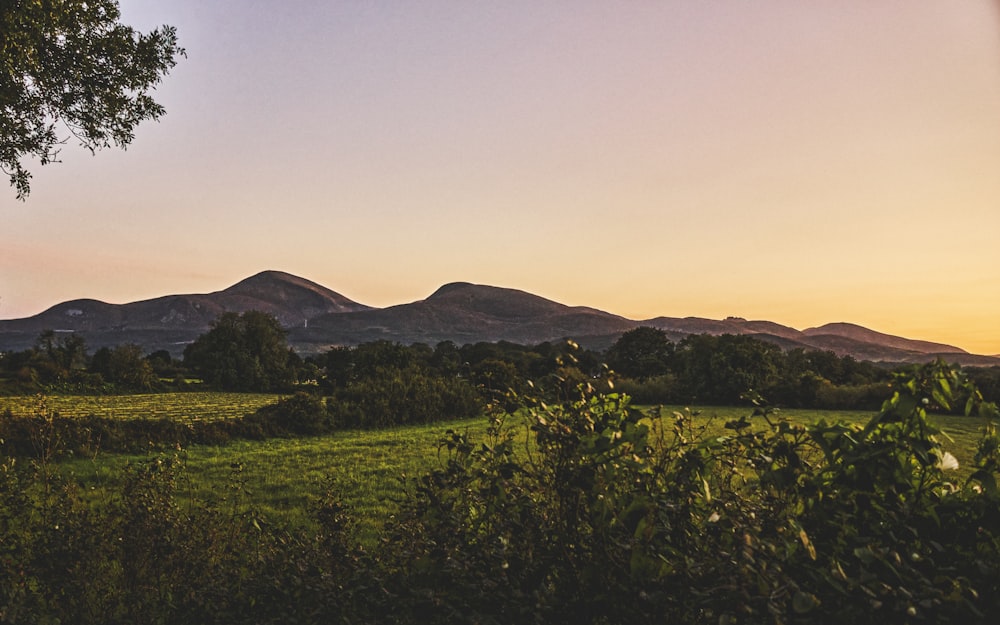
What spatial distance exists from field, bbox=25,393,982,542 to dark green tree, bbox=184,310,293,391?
41.0 meters

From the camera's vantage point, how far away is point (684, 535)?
9.00 feet

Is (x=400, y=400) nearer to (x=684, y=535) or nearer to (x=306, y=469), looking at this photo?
(x=306, y=469)

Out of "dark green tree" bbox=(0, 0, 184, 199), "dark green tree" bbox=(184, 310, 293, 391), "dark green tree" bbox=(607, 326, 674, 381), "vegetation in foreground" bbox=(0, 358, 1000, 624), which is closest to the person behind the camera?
"vegetation in foreground" bbox=(0, 358, 1000, 624)

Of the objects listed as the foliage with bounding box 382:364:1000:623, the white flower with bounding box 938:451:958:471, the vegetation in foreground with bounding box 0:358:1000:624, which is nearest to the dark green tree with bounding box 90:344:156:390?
the vegetation in foreground with bounding box 0:358:1000:624

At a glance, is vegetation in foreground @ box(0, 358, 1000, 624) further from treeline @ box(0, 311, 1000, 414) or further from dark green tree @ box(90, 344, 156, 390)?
dark green tree @ box(90, 344, 156, 390)

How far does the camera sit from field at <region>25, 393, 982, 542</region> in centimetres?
1048

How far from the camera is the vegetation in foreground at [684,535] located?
2213 mm

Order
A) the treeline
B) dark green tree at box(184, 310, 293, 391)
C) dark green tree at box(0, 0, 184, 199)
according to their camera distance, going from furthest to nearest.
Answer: dark green tree at box(184, 310, 293, 391) → the treeline → dark green tree at box(0, 0, 184, 199)

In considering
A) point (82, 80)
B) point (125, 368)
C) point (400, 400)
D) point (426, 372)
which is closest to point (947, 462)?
point (82, 80)

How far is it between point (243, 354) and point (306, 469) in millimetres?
53279

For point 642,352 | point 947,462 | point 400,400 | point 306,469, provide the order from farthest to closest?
point 642,352 < point 400,400 < point 306,469 < point 947,462

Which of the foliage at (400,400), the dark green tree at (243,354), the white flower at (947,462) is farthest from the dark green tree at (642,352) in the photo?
the white flower at (947,462)

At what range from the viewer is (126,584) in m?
4.55

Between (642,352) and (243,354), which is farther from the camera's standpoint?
(642,352)
